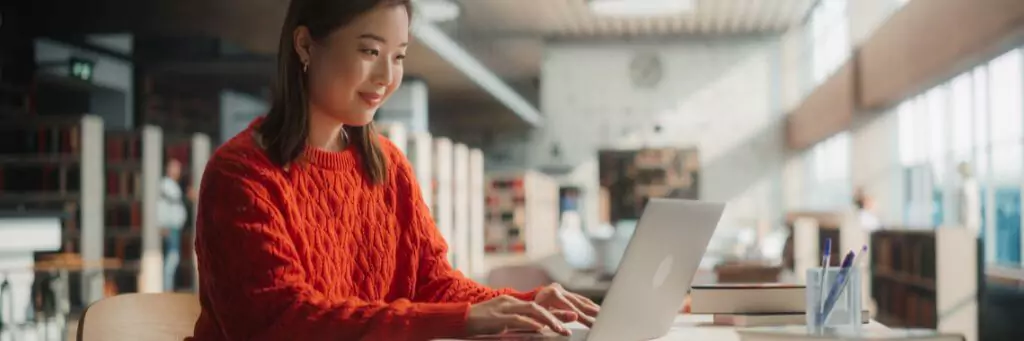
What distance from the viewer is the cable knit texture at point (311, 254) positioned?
1.36 m

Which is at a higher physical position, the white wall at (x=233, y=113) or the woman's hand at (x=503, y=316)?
the white wall at (x=233, y=113)

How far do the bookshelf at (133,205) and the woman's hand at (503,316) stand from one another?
1027 cm

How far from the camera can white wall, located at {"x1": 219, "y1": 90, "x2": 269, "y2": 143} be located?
17344 millimetres

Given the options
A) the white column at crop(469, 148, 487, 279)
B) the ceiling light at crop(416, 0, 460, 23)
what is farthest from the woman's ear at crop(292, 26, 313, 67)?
the ceiling light at crop(416, 0, 460, 23)

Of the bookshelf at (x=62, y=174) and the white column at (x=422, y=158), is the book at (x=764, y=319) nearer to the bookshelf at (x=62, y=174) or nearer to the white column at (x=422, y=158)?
the white column at (x=422, y=158)

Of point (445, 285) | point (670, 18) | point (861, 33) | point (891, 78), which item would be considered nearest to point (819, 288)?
point (445, 285)

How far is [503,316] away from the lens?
1370 mm

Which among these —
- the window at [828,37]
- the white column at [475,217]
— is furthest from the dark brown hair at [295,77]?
the window at [828,37]

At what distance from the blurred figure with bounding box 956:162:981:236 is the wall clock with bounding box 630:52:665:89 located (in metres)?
10.6

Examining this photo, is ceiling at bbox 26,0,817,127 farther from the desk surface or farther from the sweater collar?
the sweater collar

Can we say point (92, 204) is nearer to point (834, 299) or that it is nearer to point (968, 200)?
point (968, 200)

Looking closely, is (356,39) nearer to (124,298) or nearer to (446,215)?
(124,298)

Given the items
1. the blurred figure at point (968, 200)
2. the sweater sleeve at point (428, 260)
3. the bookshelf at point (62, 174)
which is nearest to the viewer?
the sweater sleeve at point (428, 260)

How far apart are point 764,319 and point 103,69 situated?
535 inches
